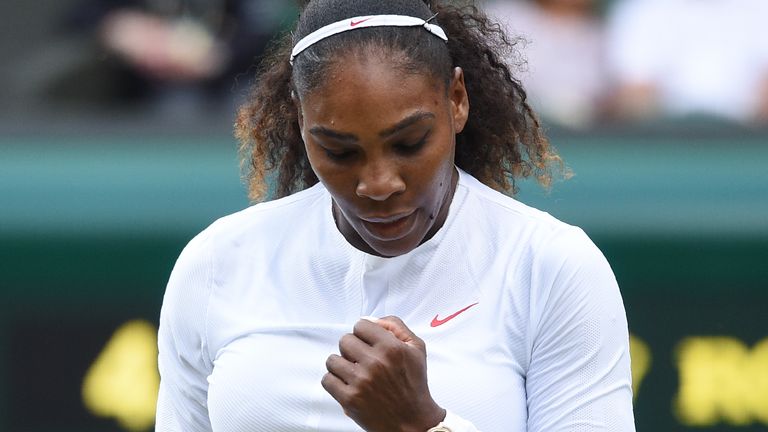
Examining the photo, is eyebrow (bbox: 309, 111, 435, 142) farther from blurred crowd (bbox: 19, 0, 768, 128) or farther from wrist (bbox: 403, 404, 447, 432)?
blurred crowd (bbox: 19, 0, 768, 128)

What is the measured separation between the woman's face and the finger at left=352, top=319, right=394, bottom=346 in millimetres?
186

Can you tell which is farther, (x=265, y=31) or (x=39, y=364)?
(x=265, y=31)

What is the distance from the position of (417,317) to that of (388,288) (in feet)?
0.22

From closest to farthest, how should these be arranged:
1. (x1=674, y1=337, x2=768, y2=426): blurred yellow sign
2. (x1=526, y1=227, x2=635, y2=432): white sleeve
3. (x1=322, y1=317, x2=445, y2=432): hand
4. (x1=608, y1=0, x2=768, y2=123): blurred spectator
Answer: (x1=322, y1=317, x2=445, y2=432): hand, (x1=526, y1=227, x2=635, y2=432): white sleeve, (x1=674, y1=337, x2=768, y2=426): blurred yellow sign, (x1=608, y1=0, x2=768, y2=123): blurred spectator

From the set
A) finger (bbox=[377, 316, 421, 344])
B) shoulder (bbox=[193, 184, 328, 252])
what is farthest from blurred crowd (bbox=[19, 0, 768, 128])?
finger (bbox=[377, 316, 421, 344])

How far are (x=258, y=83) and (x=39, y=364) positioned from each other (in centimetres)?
215

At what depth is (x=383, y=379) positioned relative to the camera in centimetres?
189

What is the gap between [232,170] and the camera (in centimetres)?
435

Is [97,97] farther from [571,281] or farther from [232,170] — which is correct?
[571,281]

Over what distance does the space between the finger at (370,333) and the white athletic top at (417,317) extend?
13 centimetres

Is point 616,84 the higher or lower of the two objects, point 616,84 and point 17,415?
Answer: the higher

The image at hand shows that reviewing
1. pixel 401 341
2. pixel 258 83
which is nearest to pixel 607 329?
pixel 401 341

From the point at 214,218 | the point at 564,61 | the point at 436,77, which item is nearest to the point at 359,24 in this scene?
the point at 436,77

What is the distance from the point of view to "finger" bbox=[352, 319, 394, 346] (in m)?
1.89
